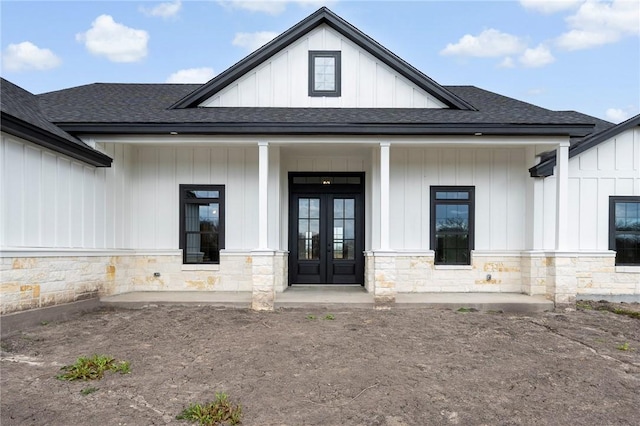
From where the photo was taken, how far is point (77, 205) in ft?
25.4

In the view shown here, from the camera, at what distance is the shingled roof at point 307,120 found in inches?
313

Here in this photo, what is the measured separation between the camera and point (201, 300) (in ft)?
27.1

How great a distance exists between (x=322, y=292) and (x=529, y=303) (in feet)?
12.9

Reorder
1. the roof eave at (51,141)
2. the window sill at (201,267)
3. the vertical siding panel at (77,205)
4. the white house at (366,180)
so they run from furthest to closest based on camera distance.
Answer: the window sill at (201,267) < the white house at (366,180) < the vertical siding panel at (77,205) < the roof eave at (51,141)

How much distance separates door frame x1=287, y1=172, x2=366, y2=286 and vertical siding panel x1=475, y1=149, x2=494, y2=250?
253 centimetres

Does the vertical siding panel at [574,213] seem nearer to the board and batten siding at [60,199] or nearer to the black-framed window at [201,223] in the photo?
the black-framed window at [201,223]

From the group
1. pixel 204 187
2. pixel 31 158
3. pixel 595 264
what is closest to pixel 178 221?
pixel 204 187

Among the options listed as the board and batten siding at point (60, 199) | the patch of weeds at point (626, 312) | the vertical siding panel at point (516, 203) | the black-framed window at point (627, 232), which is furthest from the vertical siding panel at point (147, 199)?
the black-framed window at point (627, 232)

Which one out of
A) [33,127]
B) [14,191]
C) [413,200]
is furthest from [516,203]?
[14,191]

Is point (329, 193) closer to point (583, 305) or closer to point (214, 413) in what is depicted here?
point (583, 305)

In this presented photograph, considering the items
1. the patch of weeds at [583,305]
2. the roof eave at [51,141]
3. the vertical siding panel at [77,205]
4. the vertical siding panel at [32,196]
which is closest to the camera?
the roof eave at [51,141]

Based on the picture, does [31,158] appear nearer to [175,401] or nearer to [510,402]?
[175,401]

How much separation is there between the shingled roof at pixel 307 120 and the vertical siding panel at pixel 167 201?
3.72ft

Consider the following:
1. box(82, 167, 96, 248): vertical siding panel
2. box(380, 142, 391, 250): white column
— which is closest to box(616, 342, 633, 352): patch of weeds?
box(380, 142, 391, 250): white column
